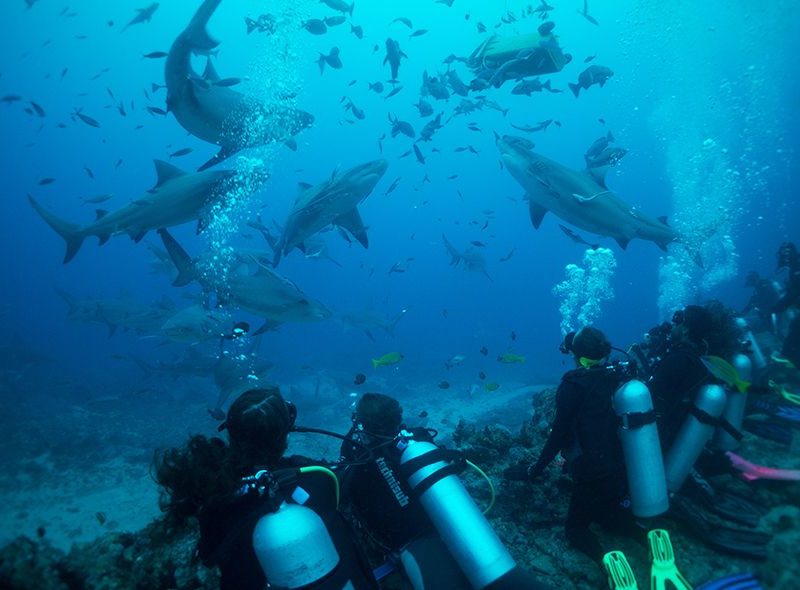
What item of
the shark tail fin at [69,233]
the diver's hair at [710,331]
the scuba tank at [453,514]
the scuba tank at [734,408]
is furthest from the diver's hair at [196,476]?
the shark tail fin at [69,233]

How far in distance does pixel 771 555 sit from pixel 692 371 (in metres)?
1.90

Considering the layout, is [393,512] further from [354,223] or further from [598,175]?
[598,175]

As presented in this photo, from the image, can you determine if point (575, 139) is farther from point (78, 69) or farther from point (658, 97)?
point (78, 69)

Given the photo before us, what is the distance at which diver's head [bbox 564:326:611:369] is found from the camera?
4461 mm

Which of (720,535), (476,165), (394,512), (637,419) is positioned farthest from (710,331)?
(476,165)

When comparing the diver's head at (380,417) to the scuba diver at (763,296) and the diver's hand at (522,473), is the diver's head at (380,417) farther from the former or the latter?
the scuba diver at (763,296)

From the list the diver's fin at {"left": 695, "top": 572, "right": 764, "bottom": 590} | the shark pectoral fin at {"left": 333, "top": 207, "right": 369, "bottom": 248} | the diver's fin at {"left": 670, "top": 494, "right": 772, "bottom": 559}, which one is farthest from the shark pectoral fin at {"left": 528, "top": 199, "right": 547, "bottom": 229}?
the diver's fin at {"left": 695, "top": 572, "right": 764, "bottom": 590}

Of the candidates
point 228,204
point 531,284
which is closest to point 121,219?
point 228,204

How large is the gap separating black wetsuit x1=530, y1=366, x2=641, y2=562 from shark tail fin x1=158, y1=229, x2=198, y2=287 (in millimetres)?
6258

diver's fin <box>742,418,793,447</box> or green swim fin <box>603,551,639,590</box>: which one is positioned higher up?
green swim fin <box>603,551,639,590</box>

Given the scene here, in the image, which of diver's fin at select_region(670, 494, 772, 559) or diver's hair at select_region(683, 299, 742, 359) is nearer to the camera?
diver's fin at select_region(670, 494, 772, 559)

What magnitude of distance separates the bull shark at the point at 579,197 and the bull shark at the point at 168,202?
4.56 meters

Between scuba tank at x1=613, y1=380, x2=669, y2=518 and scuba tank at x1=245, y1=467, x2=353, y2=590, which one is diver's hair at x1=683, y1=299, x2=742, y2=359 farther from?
scuba tank at x1=245, y1=467, x2=353, y2=590

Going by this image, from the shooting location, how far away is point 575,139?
417 ft
